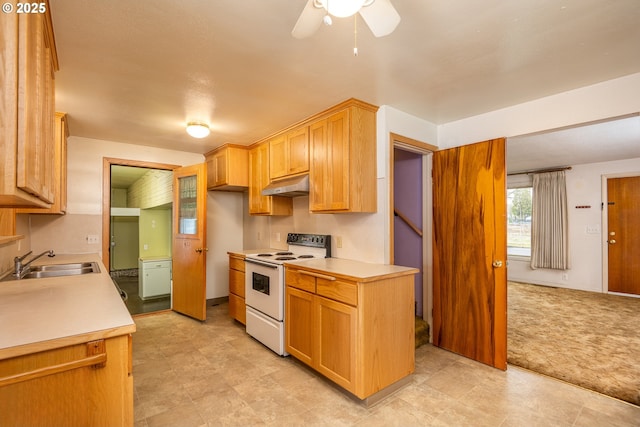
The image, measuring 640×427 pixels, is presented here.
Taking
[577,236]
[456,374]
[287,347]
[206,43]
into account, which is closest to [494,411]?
[456,374]

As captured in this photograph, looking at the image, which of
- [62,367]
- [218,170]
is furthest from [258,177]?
[62,367]

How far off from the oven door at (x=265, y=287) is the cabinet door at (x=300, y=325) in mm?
95

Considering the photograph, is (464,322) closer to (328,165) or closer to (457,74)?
(328,165)

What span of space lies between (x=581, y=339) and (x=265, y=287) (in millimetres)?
3498

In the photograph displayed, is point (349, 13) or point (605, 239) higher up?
point (349, 13)

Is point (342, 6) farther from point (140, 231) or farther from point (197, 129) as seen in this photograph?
point (140, 231)

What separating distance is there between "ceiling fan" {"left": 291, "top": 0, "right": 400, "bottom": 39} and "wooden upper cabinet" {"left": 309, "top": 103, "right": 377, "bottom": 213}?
4.37ft

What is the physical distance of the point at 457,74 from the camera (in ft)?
7.00

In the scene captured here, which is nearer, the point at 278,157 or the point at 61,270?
the point at 61,270

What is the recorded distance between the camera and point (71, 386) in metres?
1.11

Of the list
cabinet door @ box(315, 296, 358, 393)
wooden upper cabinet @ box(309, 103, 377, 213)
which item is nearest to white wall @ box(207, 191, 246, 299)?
wooden upper cabinet @ box(309, 103, 377, 213)

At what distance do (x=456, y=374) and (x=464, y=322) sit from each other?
0.51 meters

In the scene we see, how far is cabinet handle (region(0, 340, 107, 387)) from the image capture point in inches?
37.8
